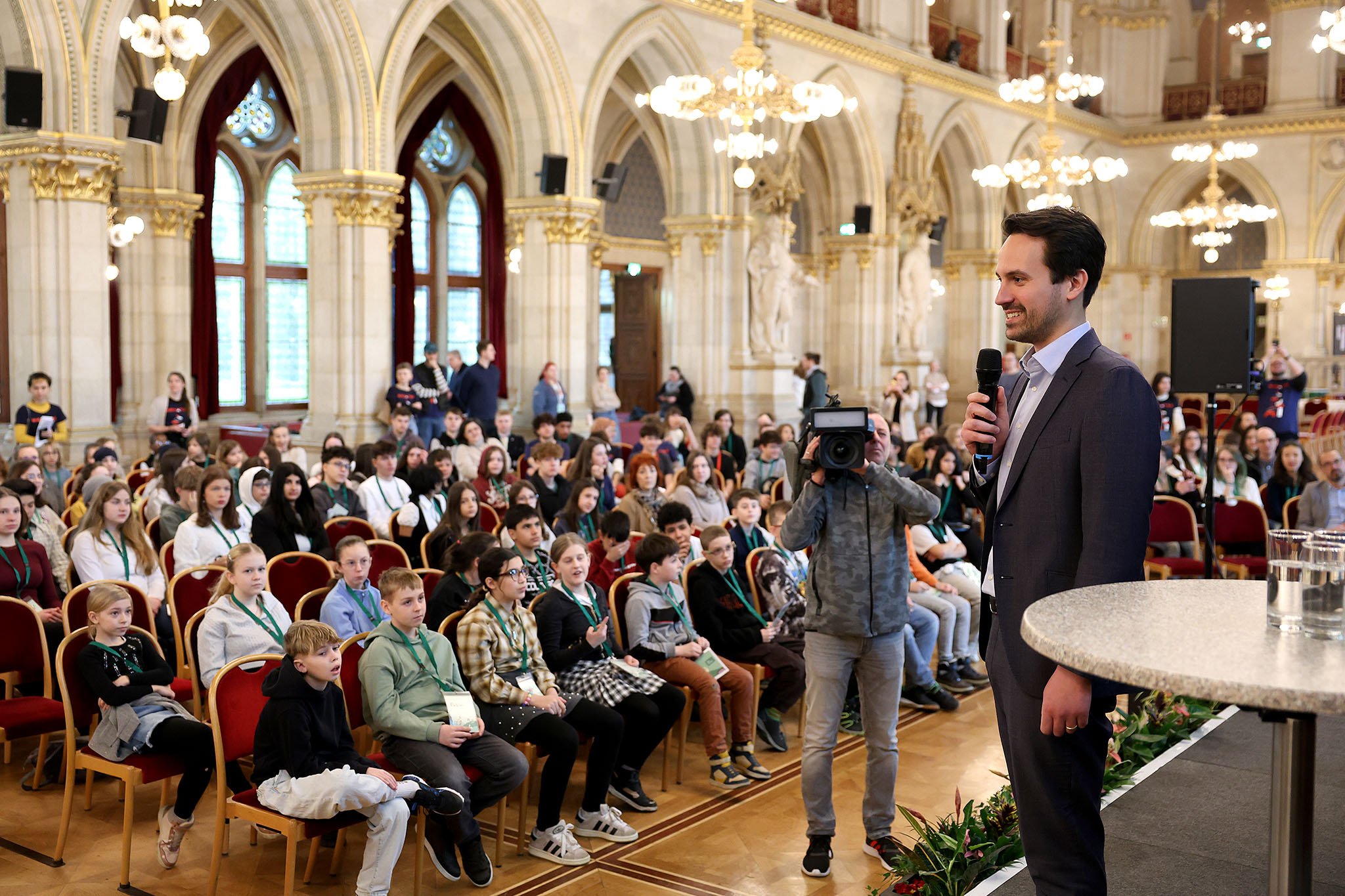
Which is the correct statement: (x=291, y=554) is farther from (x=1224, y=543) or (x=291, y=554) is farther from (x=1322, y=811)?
(x=1224, y=543)

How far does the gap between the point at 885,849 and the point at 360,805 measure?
1.79 meters

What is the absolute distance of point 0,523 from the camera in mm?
5375

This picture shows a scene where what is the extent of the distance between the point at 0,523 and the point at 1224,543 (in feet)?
23.8

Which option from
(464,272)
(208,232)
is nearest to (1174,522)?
(208,232)

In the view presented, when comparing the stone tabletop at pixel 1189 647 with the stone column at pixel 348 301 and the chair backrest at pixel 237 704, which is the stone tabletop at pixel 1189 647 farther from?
the stone column at pixel 348 301

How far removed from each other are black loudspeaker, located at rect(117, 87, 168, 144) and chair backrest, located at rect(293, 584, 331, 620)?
22.3 feet

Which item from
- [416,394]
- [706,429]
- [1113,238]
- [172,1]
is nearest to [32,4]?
[172,1]

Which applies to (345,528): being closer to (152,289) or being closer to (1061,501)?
(1061,501)

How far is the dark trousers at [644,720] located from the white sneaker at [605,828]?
29 cm

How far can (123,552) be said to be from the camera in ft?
18.6

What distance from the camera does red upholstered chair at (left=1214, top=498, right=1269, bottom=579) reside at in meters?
7.95

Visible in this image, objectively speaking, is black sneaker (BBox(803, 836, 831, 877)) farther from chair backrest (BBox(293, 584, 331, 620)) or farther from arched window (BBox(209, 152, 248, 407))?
arched window (BBox(209, 152, 248, 407))

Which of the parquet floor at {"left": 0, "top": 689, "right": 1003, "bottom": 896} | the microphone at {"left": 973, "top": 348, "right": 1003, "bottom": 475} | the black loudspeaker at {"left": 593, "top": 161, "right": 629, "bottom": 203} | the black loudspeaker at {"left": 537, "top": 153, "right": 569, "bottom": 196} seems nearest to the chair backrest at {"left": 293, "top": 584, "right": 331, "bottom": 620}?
the parquet floor at {"left": 0, "top": 689, "right": 1003, "bottom": 896}

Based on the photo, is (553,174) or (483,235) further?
(483,235)
